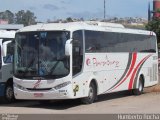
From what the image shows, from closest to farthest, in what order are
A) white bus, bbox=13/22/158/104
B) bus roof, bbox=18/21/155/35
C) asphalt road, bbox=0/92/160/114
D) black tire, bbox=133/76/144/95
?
asphalt road, bbox=0/92/160/114
white bus, bbox=13/22/158/104
bus roof, bbox=18/21/155/35
black tire, bbox=133/76/144/95

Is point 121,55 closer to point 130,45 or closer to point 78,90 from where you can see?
point 130,45

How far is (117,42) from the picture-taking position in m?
22.7

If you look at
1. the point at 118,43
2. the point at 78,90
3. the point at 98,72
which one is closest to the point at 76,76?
the point at 78,90

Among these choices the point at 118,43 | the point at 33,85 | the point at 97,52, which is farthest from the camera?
the point at 118,43

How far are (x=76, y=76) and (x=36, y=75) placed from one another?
4.74ft

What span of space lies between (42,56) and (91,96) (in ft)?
9.07

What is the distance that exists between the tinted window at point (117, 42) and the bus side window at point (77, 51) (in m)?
0.51

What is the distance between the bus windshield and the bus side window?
419mm

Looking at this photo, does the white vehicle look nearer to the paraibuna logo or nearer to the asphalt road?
the asphalt road

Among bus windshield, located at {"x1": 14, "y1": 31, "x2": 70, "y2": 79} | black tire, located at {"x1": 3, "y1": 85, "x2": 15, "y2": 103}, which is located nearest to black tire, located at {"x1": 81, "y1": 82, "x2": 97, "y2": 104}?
bus windshield, located at {"x1": 14, "y1": 31, "x2": 70, "y2": 79}

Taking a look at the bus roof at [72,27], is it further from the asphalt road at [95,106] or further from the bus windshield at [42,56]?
the asphalt road at [95,106]

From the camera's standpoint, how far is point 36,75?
1864cm

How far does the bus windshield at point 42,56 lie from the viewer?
18.5 meters

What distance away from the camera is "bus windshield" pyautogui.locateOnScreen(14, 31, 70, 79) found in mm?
18469
